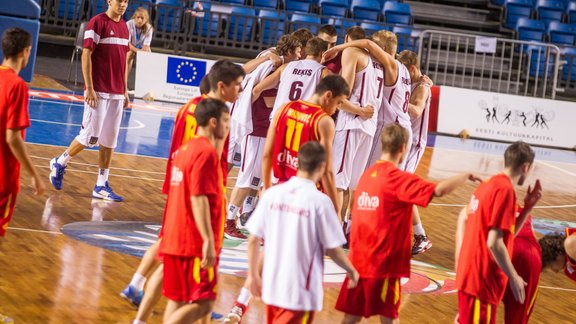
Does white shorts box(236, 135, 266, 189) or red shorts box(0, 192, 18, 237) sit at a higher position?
white shorts box(236, 135, 266, 189)

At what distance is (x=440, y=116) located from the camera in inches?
820

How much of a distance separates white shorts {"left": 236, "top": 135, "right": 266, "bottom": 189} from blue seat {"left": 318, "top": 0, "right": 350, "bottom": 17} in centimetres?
1416

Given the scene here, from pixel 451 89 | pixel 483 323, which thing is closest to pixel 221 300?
pixel 483 323

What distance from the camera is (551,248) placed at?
6430 millimetres

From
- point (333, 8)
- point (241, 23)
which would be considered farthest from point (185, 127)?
point (333, 8)

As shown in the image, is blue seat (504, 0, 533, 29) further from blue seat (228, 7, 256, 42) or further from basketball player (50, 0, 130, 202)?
basketball player (50, 0, 130, 202)

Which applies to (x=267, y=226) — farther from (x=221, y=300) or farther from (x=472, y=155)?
(x=472, y=155)

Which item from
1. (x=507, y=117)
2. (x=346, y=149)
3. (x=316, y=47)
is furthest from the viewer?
(x=507, y=117)

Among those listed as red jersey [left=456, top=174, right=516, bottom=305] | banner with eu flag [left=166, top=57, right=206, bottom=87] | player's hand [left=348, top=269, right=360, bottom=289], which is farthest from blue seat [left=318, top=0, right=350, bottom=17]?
player's hand [left=348, top=269, right=360, bottom=289]

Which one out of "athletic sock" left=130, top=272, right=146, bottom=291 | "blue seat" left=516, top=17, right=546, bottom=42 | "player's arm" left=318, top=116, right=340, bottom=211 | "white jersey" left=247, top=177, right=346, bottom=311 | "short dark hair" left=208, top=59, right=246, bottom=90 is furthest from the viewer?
"blue seat" left=516, top=17, right=546, bottom=42

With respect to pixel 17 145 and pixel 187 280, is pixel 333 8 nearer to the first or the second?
pixel 17 145

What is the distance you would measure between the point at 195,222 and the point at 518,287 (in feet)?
6.14

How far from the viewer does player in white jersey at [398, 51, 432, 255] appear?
31.8 feet

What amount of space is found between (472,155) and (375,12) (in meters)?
6.59
